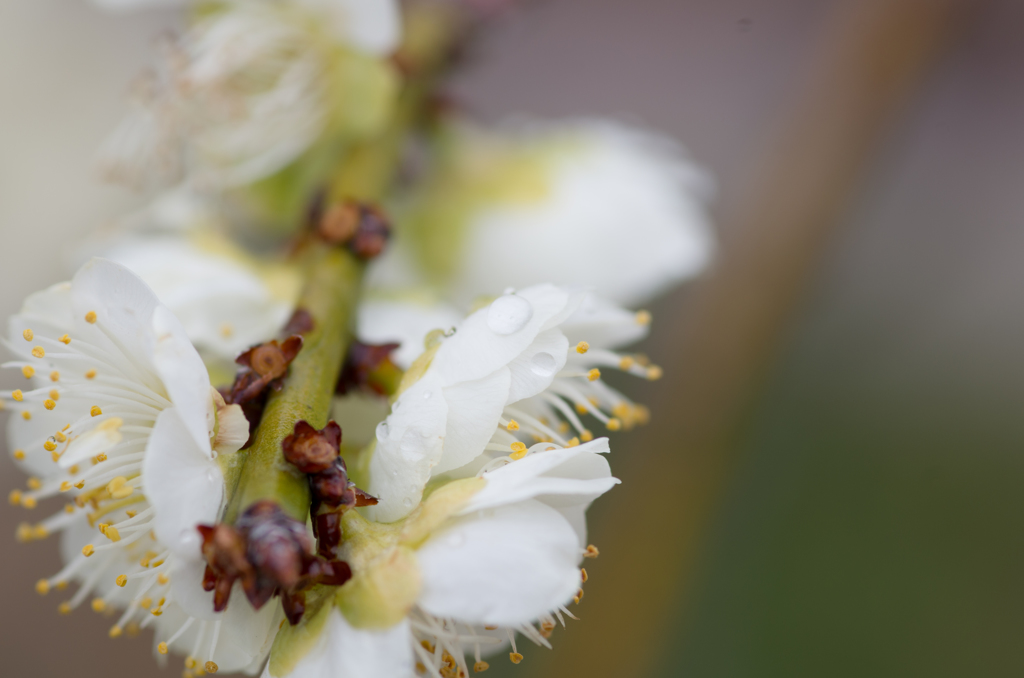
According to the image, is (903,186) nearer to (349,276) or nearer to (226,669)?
(349,276)

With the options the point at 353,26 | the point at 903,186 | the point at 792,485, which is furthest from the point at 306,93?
the point at 903,186

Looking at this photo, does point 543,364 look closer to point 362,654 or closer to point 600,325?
point 600,325

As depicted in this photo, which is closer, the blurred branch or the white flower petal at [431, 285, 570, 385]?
the white flower petal at [431, 285, 570, 385]

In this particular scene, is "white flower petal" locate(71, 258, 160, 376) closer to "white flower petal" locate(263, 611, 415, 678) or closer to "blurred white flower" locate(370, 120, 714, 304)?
"white flower petal" locate(263, 611, 415, 678)

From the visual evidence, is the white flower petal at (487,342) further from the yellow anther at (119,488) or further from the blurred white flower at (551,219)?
the blurred white flower at (551,219)

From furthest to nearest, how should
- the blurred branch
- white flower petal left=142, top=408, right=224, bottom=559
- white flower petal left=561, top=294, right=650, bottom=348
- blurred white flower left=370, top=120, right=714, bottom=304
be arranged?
the blurred branch → blurred white flower left=370, top=120, right=714, bottom=304 → white flower petal left=561, top=294, right=650, bottom=348 → white flower petal left=142, top=408, right=224, bottom=559

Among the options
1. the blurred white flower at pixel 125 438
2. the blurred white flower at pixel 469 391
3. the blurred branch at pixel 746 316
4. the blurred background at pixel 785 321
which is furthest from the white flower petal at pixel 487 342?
the blurred branch at pixel 746 316

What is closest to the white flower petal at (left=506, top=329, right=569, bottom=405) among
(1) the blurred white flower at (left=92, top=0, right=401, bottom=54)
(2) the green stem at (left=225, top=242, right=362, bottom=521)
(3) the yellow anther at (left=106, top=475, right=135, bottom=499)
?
(2) the green stem at (left=225, top=242, right=362, bottom=521)
